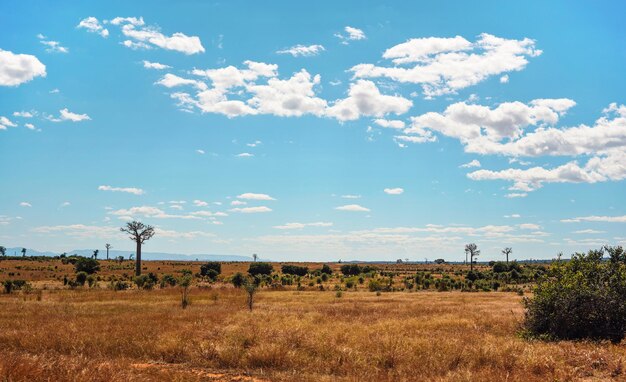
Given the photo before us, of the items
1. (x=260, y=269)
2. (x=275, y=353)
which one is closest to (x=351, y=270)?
(x=260, y=269)

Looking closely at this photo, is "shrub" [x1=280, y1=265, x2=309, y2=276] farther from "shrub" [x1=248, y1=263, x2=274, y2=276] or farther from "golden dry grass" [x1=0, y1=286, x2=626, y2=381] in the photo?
"golden dry grass" [x1=0, y1=286, x2=626, y2=381]

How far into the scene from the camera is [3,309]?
26734mm

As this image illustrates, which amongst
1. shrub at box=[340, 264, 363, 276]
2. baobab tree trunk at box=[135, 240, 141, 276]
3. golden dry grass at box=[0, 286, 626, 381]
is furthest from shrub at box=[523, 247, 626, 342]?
shrub at box=[340, 264, 363, 276]

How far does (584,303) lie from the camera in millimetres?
18922

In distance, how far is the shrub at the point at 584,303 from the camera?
61.0 feet

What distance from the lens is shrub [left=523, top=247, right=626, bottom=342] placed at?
18578 millimetres

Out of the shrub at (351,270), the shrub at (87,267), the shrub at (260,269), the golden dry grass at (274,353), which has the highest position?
the golden dry grass at (274,353)

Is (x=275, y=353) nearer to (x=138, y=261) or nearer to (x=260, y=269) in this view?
(x=138, y=261)

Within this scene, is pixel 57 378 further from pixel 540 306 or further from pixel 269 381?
pixel 540 306

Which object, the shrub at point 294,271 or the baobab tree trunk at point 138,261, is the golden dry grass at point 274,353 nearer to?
the baobab tree trunk at point 138,261

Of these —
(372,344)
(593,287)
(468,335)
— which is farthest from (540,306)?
(372,344)

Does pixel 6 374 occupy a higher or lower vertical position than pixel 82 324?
higher

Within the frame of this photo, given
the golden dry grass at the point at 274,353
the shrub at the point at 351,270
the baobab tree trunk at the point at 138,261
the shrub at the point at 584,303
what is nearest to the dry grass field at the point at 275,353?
the golden dry grass at the point at 274,353

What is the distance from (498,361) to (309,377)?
594 cm
